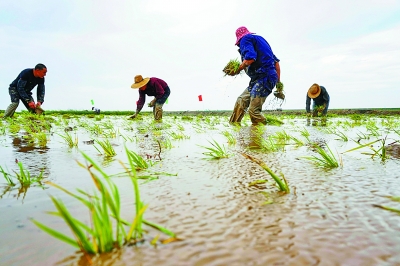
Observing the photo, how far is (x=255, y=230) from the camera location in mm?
725

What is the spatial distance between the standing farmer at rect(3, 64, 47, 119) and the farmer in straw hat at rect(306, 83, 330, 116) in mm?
8563

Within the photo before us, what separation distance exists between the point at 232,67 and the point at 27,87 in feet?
16.6

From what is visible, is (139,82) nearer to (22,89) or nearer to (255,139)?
(22,89)

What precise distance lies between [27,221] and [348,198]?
0.94 metres

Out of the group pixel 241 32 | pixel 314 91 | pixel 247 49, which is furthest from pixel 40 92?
pixel 314 91

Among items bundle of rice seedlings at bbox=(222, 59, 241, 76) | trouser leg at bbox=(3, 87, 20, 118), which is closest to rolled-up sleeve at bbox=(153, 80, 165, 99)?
bundle of rice seedlings at bbox=(222, 59, 241, 76)

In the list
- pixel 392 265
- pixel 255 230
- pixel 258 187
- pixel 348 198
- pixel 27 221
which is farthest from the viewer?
pixel 258 187

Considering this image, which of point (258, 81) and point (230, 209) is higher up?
point (258, 81)

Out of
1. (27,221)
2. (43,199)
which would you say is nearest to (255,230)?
(27,221)

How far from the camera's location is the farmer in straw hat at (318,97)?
11050 millimetres

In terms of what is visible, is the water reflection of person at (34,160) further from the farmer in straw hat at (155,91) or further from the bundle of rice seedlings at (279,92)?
the farmer in straw hat at (155,91)

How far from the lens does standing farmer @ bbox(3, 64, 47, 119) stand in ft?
24.7

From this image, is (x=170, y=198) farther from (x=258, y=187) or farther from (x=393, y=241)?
(x=393, y=241)

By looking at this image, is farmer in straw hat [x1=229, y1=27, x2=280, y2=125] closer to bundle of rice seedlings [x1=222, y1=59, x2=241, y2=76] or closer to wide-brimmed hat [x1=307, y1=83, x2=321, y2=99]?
bundle of rice seedlings [x1=222, y1=59, x2=241, y2=76]
